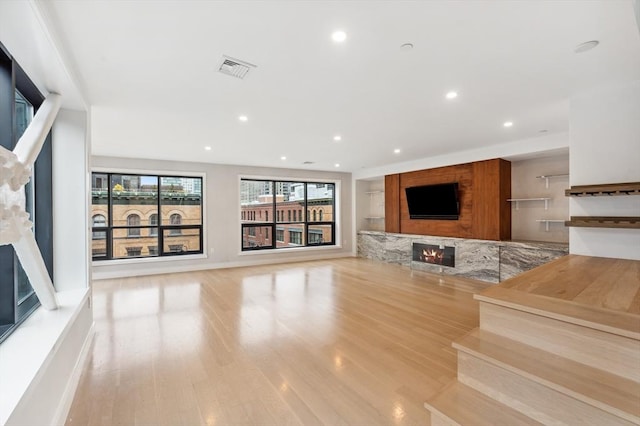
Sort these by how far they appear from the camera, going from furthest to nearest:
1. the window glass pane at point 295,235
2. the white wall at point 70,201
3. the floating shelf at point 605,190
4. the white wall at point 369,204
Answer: the white wall at point 369,204
the window glass pane at point 295,235
the white wall at point 70,201
the floating shelf at point 605,190

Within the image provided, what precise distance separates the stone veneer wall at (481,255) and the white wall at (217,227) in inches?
85.5

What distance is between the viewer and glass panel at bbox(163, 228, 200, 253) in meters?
6.74

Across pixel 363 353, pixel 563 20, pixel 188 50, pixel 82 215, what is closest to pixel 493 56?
pixel 563 20

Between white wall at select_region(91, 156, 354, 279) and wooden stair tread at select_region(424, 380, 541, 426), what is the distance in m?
6.30

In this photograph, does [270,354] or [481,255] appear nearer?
[270,354]

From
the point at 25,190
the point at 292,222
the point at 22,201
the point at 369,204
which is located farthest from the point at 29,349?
the point at 369,204

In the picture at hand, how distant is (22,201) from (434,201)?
21.2 feet

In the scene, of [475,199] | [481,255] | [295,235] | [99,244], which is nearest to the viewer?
[481,255]

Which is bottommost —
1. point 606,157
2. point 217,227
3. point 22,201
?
point 217,227

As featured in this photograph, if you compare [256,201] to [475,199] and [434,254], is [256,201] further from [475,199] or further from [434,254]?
[475,199]

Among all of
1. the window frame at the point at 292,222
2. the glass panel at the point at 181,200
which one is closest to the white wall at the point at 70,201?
the glass panel at the point at 181,200

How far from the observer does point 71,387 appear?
2.16m

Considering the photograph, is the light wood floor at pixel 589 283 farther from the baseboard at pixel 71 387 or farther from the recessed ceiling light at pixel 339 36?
the baseboard at pixel 71 387

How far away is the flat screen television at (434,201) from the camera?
20.2ft
